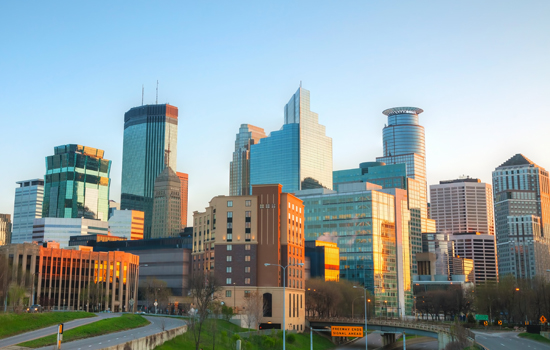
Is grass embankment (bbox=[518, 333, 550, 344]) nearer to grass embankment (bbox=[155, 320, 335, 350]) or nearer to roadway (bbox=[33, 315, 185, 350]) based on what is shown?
grass embankment (bbox=[155, 320, 335, 350])

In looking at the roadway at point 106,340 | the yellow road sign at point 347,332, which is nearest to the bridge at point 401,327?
the yellow road sign at point 347,332

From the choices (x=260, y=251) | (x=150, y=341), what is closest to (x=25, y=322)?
(x=150, y=341)

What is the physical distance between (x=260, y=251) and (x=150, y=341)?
267 ft

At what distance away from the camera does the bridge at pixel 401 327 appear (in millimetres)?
120006

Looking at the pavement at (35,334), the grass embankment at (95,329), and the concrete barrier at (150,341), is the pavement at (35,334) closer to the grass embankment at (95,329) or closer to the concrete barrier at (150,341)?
the grass embankment at (95,329)

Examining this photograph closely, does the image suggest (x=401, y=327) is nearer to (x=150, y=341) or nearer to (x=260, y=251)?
(x=260, y=251)

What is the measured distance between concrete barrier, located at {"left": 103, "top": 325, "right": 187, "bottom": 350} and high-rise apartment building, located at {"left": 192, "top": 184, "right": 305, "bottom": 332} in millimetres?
59597

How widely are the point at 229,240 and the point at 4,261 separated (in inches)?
2374

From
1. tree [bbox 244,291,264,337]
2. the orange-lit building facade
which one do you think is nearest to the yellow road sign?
tree [bbox 244,291,264,337]

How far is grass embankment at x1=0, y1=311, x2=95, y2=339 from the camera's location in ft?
241

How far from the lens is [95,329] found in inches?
3233

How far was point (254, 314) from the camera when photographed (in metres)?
144

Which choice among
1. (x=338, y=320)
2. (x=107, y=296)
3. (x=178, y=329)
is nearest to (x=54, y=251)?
(x=107, y=296)

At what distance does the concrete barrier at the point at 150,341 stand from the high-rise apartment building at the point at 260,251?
5960 centimetres
